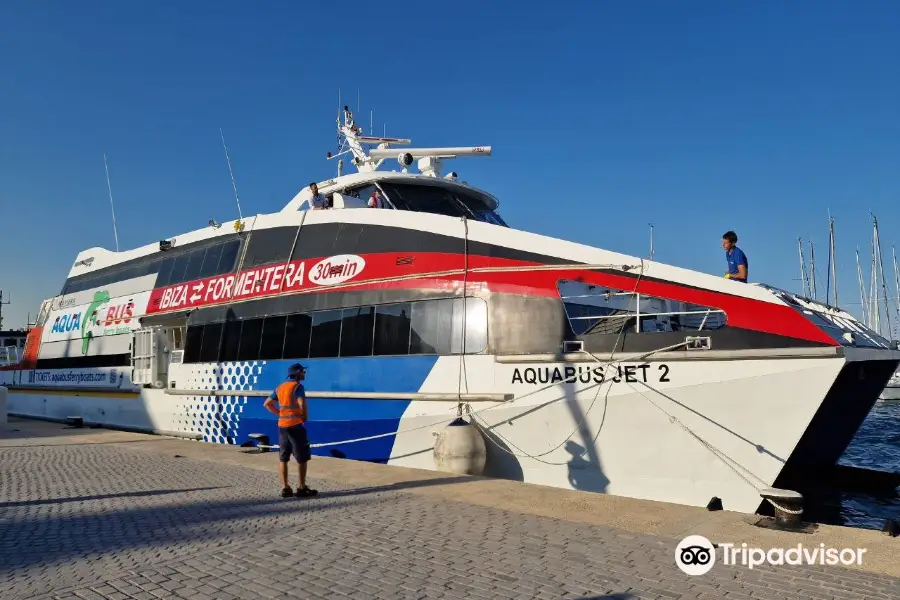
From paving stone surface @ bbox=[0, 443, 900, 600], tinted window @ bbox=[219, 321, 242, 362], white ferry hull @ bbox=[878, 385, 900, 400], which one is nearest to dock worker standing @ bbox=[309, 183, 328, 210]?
tinted window @ bbox=[219, 321, 242, 362]

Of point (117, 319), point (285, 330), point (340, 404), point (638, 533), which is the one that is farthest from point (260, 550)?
point (117, 319)

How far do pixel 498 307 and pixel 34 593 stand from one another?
5.48 m

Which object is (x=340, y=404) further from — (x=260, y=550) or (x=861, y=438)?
(x=861, y=438)

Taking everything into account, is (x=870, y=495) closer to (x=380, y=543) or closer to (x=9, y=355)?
(x=380, y=543)

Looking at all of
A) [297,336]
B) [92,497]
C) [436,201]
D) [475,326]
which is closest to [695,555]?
[475,326]

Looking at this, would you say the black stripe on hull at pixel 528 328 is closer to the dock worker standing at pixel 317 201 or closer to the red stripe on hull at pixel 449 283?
the red stripe on hull at pixel 449 283

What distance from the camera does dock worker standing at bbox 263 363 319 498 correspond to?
21.8 feet

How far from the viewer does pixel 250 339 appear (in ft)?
36.4

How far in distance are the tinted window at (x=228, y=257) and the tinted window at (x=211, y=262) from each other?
0.12m

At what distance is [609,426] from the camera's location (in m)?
7.13

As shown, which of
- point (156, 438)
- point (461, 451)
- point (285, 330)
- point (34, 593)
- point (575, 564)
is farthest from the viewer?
point (156, 438)

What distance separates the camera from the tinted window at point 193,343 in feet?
40.4

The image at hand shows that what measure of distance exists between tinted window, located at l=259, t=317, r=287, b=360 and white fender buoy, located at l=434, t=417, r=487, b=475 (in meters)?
3.80

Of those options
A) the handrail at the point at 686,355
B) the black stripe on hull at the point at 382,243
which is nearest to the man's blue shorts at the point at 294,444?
the handrail at the point at 686,355
